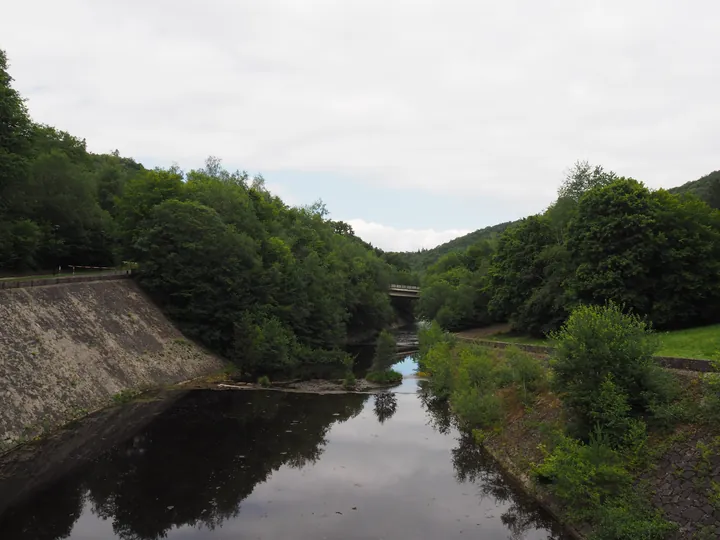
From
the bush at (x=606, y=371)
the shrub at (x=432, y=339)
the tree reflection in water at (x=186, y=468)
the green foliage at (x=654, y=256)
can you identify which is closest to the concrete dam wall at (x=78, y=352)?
the tree reflection in water at (x=186, y=468)

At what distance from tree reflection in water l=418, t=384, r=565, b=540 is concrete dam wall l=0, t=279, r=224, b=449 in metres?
21.4

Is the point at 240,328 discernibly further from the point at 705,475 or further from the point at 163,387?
the point at 705,475

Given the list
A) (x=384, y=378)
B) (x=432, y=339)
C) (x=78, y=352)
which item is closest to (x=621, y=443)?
(x=384, y=378)

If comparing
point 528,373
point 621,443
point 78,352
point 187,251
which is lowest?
point 621,443

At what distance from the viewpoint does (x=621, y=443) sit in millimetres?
19266

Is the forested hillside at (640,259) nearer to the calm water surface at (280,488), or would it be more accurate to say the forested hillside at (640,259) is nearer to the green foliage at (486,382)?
the green foliage at (486,382)

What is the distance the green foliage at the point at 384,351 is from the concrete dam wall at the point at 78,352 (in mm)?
18388

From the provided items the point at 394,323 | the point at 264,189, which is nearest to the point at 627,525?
the point at 264,189

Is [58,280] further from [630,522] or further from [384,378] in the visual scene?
[630,522]

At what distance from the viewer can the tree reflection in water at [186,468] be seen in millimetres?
18578

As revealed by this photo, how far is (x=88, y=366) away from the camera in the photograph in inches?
1368

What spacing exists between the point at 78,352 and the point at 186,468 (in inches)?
619

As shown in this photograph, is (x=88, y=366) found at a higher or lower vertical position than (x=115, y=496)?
higher

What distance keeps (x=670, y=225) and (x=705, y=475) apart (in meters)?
24.3
